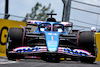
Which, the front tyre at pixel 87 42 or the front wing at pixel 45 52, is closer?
the front wing at pixel 45 52

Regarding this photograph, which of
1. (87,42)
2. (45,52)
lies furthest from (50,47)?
(87,42)

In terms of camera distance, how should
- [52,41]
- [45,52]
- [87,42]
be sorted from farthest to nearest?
[87,42]
[52,41]
[45,52]

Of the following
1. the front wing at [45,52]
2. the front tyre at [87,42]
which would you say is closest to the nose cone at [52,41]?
the front wing at [45,52]

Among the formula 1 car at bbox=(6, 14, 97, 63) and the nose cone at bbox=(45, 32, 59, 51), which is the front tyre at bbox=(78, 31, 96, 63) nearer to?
the formula 1 car at bbox=(6, 14, 97, 63)

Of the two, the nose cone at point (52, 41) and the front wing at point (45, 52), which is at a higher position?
the nose cone at point (52, 41)

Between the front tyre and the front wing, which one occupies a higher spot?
the front tyre

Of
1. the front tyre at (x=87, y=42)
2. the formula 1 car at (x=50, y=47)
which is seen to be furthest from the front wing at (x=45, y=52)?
the front tyre at (x=87, y=42)

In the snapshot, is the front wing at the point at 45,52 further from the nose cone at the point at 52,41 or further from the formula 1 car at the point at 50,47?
the nose cone at the point at 52,41

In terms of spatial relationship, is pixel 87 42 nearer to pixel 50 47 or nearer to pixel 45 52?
pixel 50 47

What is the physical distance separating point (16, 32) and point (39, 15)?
6083 cm

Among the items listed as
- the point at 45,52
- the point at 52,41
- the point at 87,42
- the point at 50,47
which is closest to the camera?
the point at 45,52

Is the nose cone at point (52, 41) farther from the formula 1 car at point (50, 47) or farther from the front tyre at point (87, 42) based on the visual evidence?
the front tyre at point (87, 42)

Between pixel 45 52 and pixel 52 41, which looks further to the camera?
pixel 52 41

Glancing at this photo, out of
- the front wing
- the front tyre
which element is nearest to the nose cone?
the front wing
